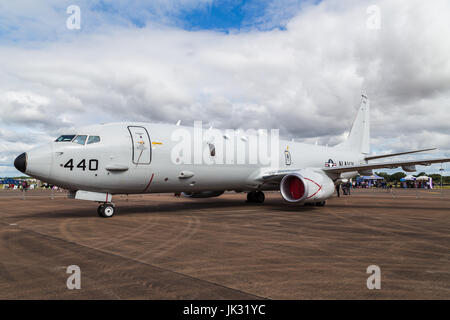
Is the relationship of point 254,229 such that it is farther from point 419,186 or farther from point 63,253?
point 419,186

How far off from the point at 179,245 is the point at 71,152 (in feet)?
19.7

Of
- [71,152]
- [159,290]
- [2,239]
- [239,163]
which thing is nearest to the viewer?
[159,290]

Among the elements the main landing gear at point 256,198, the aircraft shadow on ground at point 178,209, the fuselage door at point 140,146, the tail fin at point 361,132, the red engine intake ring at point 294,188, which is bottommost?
the aircraft shadow on ground at point 178,209

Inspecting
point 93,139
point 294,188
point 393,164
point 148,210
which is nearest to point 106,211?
point 93,139

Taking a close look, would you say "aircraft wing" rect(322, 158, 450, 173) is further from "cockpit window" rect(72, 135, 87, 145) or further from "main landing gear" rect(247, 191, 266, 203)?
"cockpit window" rect(72, 135, 87, 145)

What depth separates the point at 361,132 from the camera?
24.1 m

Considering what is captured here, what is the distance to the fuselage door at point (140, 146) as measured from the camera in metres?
11.6

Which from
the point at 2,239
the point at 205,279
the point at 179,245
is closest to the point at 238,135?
the point at 179,245

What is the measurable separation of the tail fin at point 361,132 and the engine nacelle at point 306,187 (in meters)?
9.99

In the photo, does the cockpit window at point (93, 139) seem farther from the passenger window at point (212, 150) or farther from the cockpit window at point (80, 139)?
the passenger window at point (212, 150)

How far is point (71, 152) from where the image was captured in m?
10.5

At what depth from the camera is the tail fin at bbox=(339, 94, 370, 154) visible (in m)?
23.8

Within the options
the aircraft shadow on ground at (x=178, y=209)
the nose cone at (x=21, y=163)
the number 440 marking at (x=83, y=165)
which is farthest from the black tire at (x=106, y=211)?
the nose cone at (x=21, y=163)

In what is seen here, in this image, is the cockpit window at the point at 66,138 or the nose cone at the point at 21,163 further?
the cockpit window at the point at 66,138
